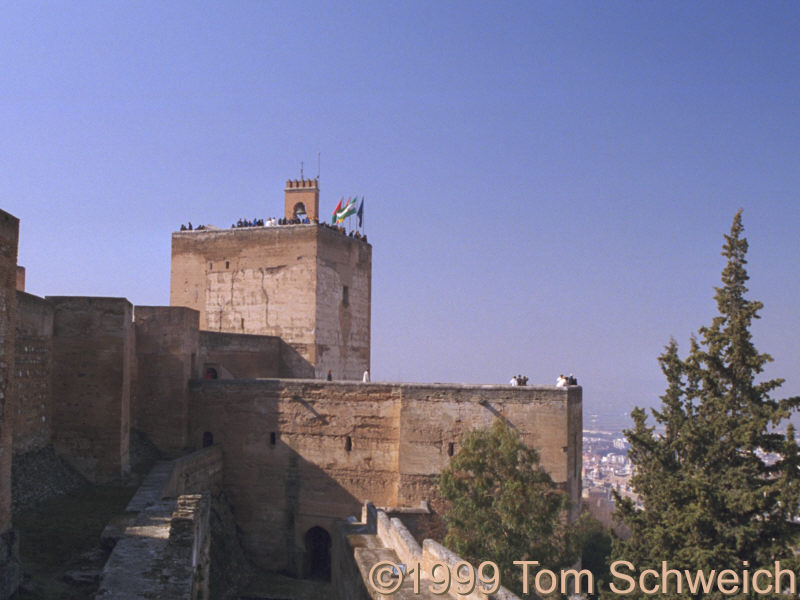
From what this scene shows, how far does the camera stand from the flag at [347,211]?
29.9m

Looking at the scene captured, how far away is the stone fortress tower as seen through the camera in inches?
995

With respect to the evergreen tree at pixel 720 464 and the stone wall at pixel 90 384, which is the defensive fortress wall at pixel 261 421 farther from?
the evergreen tree at pixel 720 464

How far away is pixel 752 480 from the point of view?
39.7 feet

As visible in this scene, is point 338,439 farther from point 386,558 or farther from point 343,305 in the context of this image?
point 343,305

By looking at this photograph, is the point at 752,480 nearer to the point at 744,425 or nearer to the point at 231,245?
the point at 744,425

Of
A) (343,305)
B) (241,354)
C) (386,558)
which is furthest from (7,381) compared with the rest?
(343,305)

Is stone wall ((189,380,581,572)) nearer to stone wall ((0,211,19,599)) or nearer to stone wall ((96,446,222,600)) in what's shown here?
stone wall ((96,446,222,600))

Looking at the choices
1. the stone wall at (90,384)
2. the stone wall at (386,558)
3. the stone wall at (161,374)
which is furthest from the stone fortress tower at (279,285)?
the stone wall at (386,558)

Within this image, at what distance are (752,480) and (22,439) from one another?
1152 centimetres

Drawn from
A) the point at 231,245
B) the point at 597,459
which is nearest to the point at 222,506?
the point at 231,245

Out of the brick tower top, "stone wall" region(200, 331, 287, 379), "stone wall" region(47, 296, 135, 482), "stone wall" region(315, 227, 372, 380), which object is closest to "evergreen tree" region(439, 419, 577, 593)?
"stone wall" region(47, 296, 135, 482)

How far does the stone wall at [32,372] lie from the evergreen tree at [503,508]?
743 centimetres

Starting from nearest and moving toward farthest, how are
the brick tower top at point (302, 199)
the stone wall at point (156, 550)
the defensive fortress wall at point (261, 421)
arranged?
the stone wall at point (156, 550)
the defensive fortress wall at point (261, 421)
the brick tower top at point (302, 199)

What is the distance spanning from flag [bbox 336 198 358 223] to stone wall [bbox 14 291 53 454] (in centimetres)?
1603
